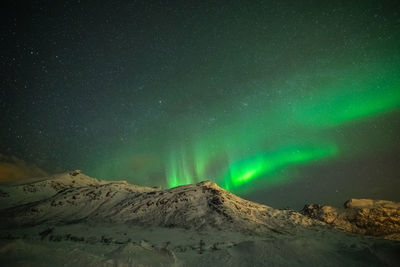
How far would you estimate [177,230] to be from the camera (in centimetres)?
3509

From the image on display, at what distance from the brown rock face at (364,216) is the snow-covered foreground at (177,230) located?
10.2 inches

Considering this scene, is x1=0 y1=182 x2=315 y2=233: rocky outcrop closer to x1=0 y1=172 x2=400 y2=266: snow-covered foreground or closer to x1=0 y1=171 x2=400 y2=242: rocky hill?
x1=0 y1=171 x2=400 y2=242: rocky hill

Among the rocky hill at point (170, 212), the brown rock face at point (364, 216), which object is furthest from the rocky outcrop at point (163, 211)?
the brown rock face at point (364, 216)

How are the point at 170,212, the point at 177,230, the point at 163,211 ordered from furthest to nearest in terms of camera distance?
the point at 163,211
the point at 170,212
the point at 177,230

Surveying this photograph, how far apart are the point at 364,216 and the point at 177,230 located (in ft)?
207

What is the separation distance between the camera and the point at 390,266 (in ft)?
56.4

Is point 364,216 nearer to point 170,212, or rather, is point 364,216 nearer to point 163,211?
point 170,212

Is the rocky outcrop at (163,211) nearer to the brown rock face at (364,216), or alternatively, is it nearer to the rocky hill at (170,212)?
the rocky hill at (170,212)

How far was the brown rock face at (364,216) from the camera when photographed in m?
61.6

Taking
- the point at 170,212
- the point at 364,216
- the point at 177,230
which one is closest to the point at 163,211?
the point at 170,212

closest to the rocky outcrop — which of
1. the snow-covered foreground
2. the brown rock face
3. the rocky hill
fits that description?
the rocky hill

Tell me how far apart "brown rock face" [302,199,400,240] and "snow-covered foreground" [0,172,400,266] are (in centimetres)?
26

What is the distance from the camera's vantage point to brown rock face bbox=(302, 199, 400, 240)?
6159 centimetres

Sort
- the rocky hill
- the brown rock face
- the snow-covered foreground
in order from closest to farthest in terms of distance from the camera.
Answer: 1. the snow-covered foreground
2. the rocky hill
3. the brown rock face
